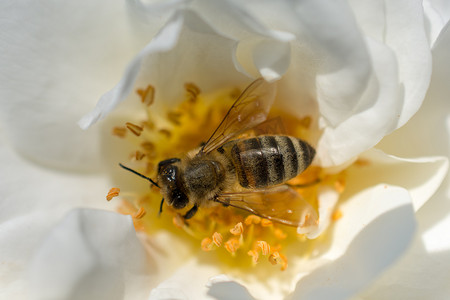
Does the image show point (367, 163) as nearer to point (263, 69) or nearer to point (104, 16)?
point (263, 69)

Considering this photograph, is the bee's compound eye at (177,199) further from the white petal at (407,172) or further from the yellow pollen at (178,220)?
the white petal at (407,172)

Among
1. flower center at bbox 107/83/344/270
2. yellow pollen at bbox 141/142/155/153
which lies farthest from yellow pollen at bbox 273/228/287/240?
yellow pollen at bbox 141/142/155/153

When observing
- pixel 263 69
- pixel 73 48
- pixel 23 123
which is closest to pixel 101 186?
pixel 23 123

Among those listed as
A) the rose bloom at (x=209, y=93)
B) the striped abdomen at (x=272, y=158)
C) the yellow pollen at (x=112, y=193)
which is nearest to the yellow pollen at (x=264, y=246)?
the rose bloom at (x=209, y=93)

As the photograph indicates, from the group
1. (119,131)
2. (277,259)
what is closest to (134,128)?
(119,131)

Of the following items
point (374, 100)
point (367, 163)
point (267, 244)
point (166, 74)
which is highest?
point (374, 100)
